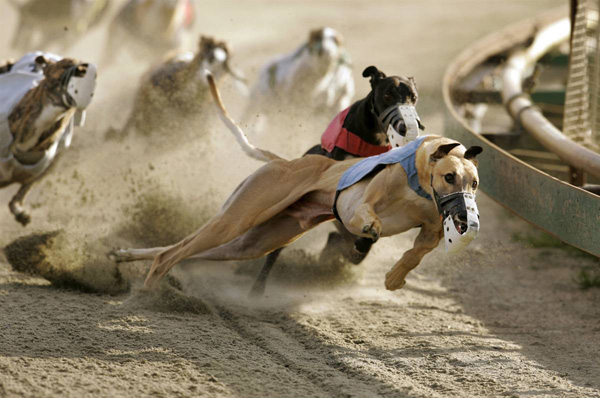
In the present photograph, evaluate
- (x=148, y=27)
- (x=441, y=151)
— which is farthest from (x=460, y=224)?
(x=148, y=27)

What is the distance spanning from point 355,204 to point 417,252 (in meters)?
0.34

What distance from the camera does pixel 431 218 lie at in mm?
3811

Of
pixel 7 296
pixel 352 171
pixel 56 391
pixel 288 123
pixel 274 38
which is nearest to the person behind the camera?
pixel 56 391

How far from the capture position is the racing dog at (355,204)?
3.54 m

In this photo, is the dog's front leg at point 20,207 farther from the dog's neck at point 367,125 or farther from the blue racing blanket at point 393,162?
the blue racing blanket at point 393,162

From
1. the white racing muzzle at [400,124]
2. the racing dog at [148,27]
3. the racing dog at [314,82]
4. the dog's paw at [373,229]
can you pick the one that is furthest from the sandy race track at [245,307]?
the racing dog at [148,27]

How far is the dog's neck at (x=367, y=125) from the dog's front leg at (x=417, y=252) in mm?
870

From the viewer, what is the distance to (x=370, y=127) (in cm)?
461

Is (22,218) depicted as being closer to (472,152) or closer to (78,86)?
(78,86)

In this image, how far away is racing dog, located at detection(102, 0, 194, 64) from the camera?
10.7 metres

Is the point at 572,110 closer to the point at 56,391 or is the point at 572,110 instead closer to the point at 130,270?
the point at 130,270

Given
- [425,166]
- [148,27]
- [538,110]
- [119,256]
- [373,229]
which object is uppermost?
[148,27]

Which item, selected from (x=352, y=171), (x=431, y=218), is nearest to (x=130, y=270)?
(x=352, y=171)

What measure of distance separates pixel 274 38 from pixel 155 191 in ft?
29.9
